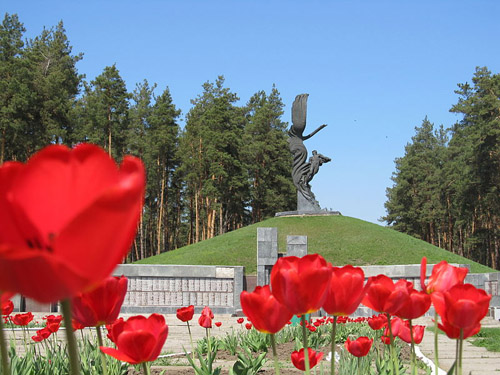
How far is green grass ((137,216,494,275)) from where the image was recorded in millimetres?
19328

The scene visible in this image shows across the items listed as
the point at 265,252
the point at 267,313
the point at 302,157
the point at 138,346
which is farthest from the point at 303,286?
the point at 302,157

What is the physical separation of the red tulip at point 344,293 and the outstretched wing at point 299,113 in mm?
23284

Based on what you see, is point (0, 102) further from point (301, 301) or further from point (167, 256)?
point (301, 301)

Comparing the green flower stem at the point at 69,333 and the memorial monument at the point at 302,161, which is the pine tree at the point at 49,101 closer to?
the memorial monument at the point at 302,161

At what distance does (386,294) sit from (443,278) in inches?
5.8

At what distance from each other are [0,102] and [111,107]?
683cm

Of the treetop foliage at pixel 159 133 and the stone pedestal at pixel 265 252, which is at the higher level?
the treetop foliage at pixel 159 133

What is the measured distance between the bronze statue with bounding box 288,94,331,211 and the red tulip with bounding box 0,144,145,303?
76.8ft

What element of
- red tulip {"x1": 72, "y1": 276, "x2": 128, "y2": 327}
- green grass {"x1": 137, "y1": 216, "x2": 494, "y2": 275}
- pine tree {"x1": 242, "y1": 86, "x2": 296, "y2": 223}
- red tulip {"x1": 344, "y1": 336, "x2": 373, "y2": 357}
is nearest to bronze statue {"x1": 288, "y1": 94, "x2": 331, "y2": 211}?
green grass {"x1": 137, "y1": 216, "x2": 494, "y2": 275}

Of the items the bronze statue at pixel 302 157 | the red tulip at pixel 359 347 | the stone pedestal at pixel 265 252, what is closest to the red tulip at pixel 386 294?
the red tulip at pixel 359 347

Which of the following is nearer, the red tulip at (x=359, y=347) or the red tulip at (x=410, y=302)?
the red tulip at (x=410, y=302)

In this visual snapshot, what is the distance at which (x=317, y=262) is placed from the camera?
98 centimetres

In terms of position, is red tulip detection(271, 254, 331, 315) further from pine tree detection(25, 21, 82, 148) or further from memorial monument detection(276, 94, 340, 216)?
pine tree detection(25, 21, 82, 148)

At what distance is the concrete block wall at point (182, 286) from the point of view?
1416cm
